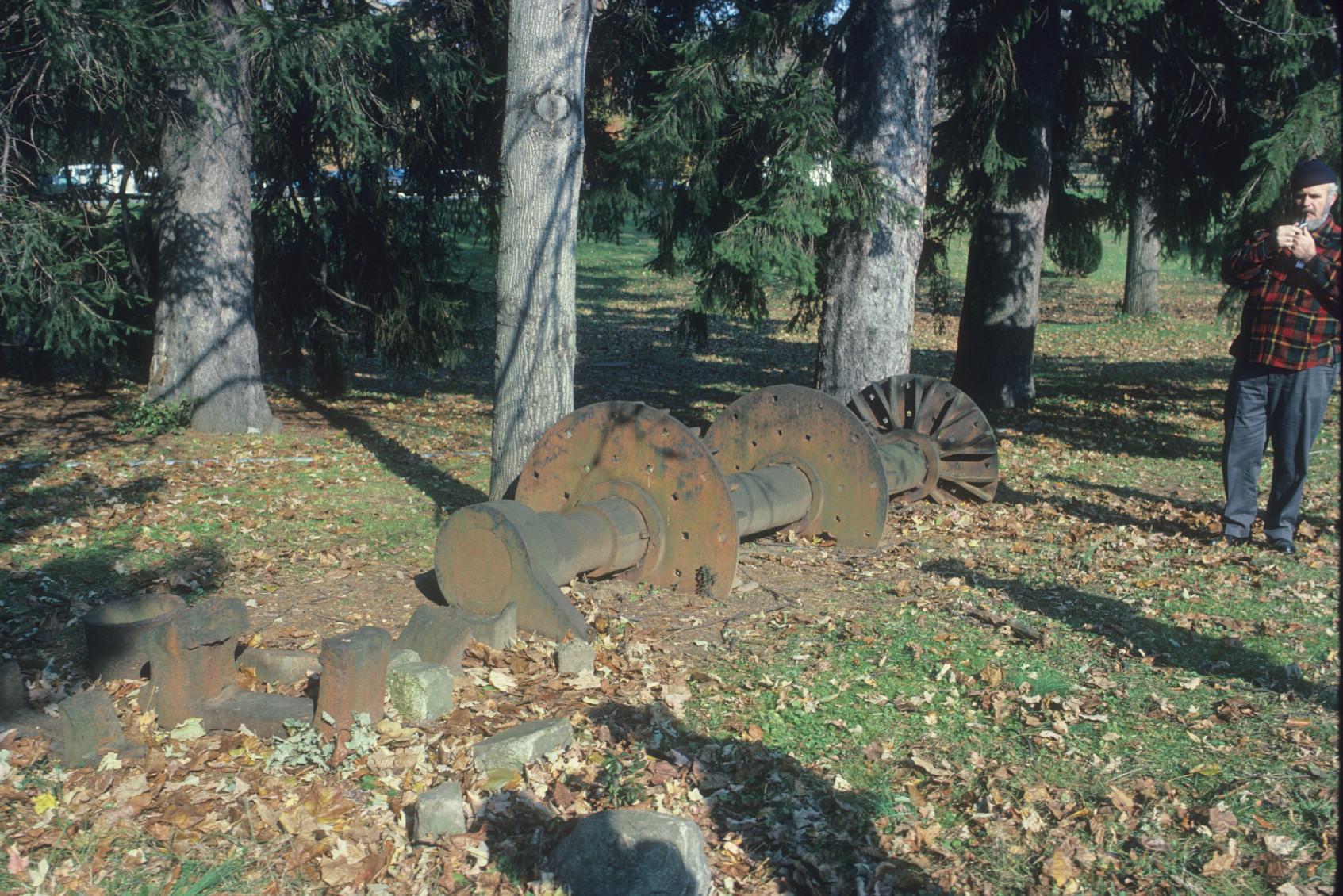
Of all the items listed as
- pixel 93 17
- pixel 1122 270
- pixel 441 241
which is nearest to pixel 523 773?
pixel 93 17

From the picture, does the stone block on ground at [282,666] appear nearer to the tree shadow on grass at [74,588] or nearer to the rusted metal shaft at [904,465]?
the tree shadow on grass at [74,588]

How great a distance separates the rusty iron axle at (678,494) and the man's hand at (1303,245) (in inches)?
104

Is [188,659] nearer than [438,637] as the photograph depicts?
Yes

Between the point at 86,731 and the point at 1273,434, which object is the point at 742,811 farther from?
the point at 1273,434

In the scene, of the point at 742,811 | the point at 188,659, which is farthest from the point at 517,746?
the point at 188,659

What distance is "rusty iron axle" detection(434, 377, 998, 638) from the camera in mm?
5652

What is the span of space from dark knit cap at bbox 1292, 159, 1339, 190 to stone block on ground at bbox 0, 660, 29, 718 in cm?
697

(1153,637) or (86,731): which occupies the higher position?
(1153,637)

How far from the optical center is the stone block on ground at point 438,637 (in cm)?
513

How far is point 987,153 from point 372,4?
6483 mm

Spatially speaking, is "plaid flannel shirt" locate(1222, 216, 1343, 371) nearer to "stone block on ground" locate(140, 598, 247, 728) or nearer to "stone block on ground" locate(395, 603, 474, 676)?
"stone block on ground" locate(395, 603, 474, 676)

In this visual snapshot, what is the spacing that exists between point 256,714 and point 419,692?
2.08 ft

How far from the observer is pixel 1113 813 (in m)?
3.99

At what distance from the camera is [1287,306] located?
22.5ft
